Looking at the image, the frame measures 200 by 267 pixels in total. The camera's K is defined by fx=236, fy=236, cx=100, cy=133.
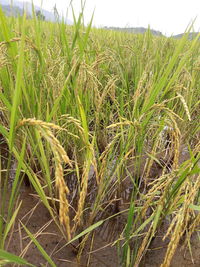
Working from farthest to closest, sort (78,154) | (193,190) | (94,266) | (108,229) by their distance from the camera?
(78,154) → (108,229) → (94,266) → (193,190)

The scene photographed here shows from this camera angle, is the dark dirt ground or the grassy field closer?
the grassy field

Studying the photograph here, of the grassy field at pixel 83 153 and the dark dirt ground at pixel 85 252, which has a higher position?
the grassy field at pixel 83 153

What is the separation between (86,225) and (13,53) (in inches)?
26.7

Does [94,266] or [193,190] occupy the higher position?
[193,190]

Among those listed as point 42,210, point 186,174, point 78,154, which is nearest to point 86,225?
point 42,210

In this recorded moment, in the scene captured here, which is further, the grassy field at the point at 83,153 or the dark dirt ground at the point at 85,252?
the dark dirt ground at the point at 85,252

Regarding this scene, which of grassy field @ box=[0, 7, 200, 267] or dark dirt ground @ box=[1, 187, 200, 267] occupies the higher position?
grassy field @ box=[0, 7, 200, 267]

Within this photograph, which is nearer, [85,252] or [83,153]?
[85,252]

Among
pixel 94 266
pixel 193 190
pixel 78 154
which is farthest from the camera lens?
pixel 78 154

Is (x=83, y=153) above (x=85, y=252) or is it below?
above

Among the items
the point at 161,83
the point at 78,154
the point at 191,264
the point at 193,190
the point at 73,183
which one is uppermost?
the point at 161,83

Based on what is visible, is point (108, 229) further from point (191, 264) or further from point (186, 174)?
point (186, 174)

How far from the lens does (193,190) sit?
1.78 ft

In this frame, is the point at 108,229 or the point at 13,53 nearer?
the point at 13,53
